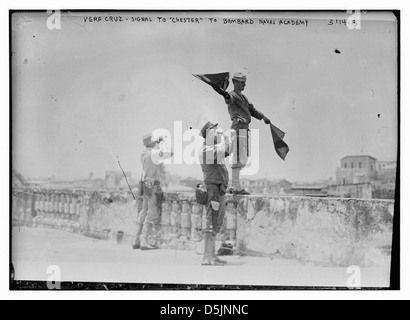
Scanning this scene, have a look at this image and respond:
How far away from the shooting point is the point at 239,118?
7.80m

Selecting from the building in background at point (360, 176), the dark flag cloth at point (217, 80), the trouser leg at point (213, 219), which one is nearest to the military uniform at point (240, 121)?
the dark flag cloth at point (217, 80)

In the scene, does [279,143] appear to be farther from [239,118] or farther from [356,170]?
[356,170]

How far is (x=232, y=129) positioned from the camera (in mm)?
7812

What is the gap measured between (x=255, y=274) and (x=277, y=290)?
0.29 metres

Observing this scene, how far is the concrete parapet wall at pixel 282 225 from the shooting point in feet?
25.4

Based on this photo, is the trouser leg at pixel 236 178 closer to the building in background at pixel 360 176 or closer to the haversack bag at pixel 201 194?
the haversack bag at pixel 201 194

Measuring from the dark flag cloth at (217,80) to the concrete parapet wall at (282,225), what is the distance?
3.83 ft

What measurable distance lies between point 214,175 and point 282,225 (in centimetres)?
91

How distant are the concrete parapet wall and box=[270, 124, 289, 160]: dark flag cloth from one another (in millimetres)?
492

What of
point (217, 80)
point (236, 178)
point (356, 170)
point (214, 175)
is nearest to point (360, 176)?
point (356, 170)

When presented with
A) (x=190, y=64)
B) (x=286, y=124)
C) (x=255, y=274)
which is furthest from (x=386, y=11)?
(x=255, y=274)

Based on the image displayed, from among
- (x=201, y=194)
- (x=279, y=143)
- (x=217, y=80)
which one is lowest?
(x=201, y=194)

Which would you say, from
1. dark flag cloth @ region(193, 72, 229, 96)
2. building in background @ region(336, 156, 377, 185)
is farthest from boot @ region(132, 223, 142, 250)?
building in background @ region(336, 156, 377, 185)

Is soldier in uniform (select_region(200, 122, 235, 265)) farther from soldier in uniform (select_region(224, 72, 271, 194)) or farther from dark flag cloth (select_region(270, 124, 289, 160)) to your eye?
dark flag cloth (select_region(270, 124, 289, 160))
